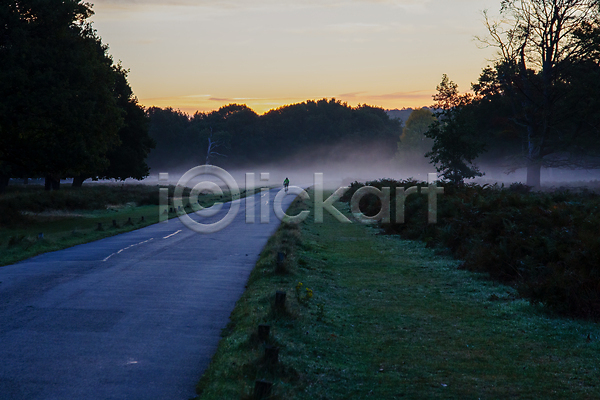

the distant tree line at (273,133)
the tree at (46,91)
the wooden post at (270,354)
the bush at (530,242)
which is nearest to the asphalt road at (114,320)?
the wooden post at (270,354)

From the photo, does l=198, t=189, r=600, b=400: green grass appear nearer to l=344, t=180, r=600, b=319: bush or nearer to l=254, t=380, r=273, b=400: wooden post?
l=254, t=380, r=273, b=400: wooden post

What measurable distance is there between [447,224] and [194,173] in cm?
11064

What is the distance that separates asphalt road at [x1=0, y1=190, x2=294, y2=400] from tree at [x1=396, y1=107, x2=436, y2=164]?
3576 inches

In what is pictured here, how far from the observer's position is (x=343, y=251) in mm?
19125

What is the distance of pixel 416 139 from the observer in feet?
346

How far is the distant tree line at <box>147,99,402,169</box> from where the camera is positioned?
139m

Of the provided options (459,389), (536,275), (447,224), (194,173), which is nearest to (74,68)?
(447,224)

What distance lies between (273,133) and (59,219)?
416ft

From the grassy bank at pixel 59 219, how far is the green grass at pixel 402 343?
9904 millimetres

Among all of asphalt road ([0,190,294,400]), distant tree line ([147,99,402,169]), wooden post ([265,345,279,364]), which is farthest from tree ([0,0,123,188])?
distant tree line ([147,99,402,169])

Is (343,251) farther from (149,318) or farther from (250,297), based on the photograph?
(149,318)

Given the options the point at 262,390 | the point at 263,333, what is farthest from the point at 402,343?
the point at 262,390

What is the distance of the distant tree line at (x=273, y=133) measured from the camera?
139 metres

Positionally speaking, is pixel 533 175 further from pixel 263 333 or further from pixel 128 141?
pixel 263 333
